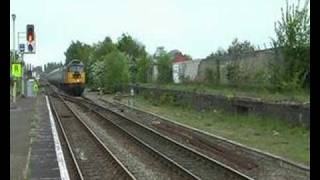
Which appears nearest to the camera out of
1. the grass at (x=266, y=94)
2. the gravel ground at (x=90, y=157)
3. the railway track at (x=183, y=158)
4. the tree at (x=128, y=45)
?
the railway track at (x=183, y=158)

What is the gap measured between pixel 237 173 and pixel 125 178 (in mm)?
2422

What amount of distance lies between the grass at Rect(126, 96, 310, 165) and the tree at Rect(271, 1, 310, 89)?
3.38 m

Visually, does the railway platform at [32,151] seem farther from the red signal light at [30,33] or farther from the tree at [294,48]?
the tree at [294,48]

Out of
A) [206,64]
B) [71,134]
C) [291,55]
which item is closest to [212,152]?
[71,134]

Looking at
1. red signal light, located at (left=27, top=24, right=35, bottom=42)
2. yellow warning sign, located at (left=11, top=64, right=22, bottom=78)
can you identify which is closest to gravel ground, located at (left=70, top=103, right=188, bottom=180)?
red signal light, located at (left=27, top=24, right=35, bottom=42)

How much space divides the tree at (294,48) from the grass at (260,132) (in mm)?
3376

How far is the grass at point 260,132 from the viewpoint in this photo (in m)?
16.4

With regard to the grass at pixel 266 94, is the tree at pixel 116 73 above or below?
above

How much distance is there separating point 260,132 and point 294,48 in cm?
832

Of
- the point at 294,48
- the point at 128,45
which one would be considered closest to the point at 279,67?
the point at 294,48

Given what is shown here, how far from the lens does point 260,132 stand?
2105cm

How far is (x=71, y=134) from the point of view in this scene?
948 inches

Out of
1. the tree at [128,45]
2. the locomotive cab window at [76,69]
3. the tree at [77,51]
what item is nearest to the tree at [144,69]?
the locomotive cab window at [76,69]

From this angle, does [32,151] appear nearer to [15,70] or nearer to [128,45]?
[15,70]
